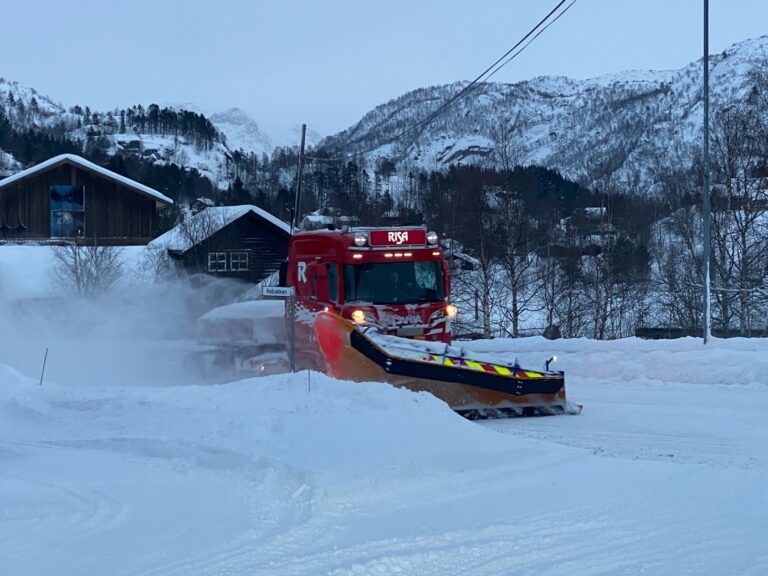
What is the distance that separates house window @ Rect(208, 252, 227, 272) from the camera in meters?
42.1

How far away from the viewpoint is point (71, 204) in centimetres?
5088

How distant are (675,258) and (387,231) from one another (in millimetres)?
26549

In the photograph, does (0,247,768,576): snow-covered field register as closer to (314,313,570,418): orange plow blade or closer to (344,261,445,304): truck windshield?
(314,313,570,418): orange plow blade

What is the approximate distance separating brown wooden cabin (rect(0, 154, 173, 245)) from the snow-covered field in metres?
40.6

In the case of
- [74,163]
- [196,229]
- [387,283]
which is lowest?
[387,283]

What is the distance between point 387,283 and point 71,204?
41740mm

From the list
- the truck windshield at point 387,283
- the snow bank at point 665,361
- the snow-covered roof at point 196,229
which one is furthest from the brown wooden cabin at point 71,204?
the truck windshield at point 387,283

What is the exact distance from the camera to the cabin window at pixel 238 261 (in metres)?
44.1

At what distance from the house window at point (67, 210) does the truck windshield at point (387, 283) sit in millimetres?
40517

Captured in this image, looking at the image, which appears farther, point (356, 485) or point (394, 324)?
point (394, 324)

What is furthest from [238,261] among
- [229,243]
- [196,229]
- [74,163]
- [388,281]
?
[388,281]

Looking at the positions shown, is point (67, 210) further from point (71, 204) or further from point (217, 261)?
point (217, 261)

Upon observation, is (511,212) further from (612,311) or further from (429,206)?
(429,206)

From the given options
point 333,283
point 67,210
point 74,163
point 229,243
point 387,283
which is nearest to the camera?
point 387,283
